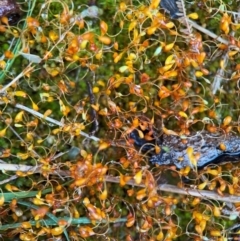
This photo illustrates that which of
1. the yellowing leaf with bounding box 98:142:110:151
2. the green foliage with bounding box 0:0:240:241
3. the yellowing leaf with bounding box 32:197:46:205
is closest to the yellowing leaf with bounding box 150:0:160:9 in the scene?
the green foliage with bounding box 0:0:240:241

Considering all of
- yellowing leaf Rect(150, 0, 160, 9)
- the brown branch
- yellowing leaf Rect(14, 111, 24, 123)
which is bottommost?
the brown branch

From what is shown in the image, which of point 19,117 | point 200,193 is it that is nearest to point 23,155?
point 19,117

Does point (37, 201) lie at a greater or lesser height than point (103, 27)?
lesser

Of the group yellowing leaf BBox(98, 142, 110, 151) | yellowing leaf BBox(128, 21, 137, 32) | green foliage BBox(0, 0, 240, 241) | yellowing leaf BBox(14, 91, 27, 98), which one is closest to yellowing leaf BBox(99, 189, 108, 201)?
green foliage BBox(0, 0, 240, 241)

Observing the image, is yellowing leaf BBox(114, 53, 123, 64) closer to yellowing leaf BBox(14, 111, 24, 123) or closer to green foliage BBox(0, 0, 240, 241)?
green foliage BBox(0, 0, 240, 241)

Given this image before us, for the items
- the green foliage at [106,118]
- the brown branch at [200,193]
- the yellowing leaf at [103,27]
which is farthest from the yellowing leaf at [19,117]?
Answer: the brown branch at [200,193]

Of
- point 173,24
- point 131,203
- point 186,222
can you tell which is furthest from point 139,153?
point 173,24

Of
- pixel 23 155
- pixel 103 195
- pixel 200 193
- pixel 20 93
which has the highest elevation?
pixel 20 93

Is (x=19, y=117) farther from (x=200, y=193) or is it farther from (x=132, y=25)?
(x=200, y=193)

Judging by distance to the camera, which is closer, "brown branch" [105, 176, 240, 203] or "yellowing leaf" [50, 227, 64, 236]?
"yellowing leaf" [50, 227, 64, 236]

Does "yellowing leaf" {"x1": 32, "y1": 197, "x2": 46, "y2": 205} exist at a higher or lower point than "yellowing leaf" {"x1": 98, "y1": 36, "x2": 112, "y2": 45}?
lower

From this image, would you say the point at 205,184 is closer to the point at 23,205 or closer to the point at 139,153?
the point at 139,153
